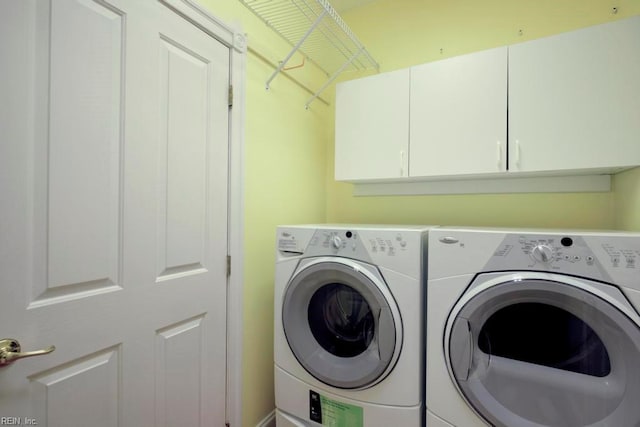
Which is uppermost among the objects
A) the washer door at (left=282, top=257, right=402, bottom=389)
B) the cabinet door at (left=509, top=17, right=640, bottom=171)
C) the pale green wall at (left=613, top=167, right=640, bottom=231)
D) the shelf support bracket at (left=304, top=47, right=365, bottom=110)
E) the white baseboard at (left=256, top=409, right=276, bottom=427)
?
the shelf support bracket at (left=304, top=47, right=365, bottom=110)

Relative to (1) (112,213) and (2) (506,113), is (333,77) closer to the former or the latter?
(2) (506,113)

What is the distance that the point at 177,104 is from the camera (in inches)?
48.9

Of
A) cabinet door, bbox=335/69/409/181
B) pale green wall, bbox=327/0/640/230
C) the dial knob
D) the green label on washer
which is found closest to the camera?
the dial knob

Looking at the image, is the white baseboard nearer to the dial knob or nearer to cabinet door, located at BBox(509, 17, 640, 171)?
the dial knob

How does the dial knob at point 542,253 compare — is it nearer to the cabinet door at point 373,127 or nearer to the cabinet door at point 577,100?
the cabinet door at point 577,100

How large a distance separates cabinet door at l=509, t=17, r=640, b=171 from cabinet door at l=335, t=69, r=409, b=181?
0.51 meters

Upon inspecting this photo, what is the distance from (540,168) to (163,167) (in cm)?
161

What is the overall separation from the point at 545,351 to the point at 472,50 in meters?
1.67

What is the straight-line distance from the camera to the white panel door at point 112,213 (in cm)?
84

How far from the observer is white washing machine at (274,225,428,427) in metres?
1.23

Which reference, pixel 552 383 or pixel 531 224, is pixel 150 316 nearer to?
pixel 552 383

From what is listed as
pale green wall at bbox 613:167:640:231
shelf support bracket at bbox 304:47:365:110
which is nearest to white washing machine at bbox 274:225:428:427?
pale green wall at bbox 613:167:640:231

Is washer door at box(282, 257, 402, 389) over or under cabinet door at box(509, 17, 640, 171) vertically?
under

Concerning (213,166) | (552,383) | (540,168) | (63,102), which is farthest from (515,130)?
(63,102)
